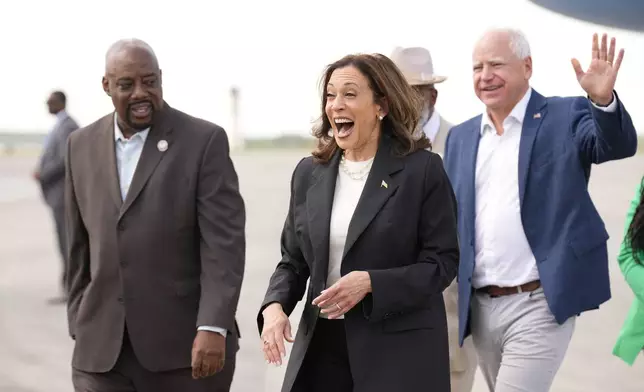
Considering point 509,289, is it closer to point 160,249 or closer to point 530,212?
point 530,212

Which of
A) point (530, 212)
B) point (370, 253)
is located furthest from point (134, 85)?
point (530, 212)

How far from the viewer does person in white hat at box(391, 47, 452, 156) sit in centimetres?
459

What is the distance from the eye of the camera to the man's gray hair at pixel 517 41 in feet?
12.6

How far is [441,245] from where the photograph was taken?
9.47 ft

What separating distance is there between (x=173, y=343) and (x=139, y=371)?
0.14 meters

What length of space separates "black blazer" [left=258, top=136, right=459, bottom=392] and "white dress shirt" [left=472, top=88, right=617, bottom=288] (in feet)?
2.58

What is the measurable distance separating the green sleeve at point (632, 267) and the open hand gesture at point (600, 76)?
1.13 feet

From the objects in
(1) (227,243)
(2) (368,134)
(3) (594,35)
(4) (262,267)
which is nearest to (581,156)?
(3) (594,35)

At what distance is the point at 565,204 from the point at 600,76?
1.52ft

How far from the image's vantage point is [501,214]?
12.2 feet

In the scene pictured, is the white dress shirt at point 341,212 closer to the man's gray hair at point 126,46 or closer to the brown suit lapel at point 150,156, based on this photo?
the brown suit lapel at point 150,156

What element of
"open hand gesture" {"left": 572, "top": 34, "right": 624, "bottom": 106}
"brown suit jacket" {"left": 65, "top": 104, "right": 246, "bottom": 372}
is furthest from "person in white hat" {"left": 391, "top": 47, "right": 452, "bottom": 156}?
"brown suit jacket" {"left": 65, "top": 104, "right": 246, "bottom": 372}

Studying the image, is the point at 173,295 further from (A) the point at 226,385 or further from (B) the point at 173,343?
(A) the point at 226,385

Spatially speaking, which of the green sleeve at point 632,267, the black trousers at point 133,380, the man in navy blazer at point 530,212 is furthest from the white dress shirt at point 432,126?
the black trousers at point 133,380
